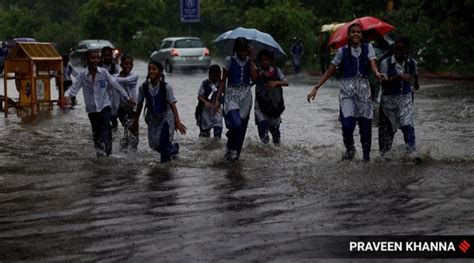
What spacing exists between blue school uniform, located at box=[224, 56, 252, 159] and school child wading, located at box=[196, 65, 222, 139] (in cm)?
125

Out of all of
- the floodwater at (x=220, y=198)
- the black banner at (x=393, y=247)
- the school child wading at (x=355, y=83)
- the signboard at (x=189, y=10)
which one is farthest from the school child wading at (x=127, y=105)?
the signboard at (x=189, y=10)

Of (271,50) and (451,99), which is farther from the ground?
(271,50)

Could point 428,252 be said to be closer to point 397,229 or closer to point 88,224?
point 397,229

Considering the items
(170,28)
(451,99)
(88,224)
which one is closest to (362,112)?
(88,224)

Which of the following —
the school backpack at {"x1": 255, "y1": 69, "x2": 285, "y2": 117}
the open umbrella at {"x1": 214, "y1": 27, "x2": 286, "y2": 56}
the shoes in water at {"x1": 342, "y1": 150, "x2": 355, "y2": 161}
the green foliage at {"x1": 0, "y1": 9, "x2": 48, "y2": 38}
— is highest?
the open umbrella at {"x1": 214, "y1": 27, "x2": 286, "y2": 56}

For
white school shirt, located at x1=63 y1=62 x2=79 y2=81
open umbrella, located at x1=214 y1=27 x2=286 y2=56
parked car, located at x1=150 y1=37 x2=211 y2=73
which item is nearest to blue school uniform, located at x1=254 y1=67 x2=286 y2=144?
open umbrella, located at x1=214 y1=27 x2=286 y2=56

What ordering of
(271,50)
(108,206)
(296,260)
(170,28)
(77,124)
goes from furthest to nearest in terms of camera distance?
1. (170,28)
2. (77,124)
3. (271,50)
4. (108,206)
5. (296,260)

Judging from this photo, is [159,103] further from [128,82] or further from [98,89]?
[128,82]

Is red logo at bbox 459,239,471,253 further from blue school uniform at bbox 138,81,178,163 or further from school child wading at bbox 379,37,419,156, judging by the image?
blue school uniform at bbox 138,81,178,163

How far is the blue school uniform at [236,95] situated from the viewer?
1256 centimetres

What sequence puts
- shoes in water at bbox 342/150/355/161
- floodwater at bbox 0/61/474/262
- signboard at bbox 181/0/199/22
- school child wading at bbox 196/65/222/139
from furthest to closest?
signboard at bbox 181/0/199/22, school child wading at bbox 196/65/222/139, shoes in water at bbox 342/150/355/161, floodwater at bbox 0/61/474/262

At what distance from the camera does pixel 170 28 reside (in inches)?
2704

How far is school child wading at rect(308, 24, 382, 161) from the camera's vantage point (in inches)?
470

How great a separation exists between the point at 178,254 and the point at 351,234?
1.33 meters
